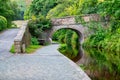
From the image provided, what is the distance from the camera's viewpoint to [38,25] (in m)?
33.6

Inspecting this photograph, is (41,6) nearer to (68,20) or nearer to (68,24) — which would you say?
(68,20)

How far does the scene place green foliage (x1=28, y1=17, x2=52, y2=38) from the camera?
31759 mm

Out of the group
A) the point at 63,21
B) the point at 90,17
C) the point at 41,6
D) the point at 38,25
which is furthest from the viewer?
the point at 41,6

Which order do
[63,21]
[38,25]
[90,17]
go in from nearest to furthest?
[38,25]
[90,17]
[63,21]

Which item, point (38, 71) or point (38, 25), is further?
point (38, 25)

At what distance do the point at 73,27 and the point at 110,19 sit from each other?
434 centimetres

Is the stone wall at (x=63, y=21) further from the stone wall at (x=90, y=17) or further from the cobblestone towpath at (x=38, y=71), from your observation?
the cobblestone towpath at (x=38, y=71)

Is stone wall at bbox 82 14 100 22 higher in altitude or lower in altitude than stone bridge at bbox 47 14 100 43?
higher

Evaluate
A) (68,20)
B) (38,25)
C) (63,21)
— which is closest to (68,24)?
(68,20)

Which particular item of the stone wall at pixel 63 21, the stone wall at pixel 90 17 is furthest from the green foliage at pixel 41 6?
the stone wall at pixel 90 17

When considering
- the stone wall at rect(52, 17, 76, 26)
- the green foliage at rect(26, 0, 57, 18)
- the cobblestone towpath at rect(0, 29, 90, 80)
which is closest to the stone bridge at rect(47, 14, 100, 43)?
the stone wall at rect(52, 17, 76, 26)

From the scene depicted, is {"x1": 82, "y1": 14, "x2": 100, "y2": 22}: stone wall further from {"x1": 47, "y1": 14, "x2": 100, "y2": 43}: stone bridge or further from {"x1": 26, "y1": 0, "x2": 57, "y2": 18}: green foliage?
{"x1": 26, "y1": 0, "x2": 57, "y2": 18}: green foliage

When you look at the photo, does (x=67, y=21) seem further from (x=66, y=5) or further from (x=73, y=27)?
(x=66, y=5)

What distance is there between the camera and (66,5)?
1965 inches
